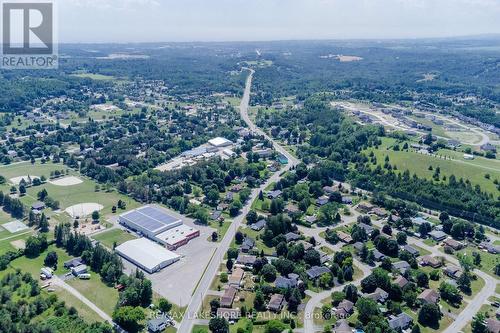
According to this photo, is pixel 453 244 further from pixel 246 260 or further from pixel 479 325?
pixel 246 260

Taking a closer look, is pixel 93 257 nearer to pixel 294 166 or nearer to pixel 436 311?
pixel 436 311

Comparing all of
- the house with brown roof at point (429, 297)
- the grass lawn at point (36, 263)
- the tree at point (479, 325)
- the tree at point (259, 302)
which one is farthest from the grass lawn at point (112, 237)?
the tree at point (479, 325)

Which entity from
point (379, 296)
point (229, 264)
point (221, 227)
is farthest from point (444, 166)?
A: point (229, 264)

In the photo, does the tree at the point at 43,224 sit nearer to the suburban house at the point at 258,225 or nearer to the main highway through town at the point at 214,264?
the main highway through town at the point at 214,264

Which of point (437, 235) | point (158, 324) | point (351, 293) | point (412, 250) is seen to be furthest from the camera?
point (437, 235)

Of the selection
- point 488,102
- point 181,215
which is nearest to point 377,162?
point 181,215

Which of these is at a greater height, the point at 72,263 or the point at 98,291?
the point at 72,263
